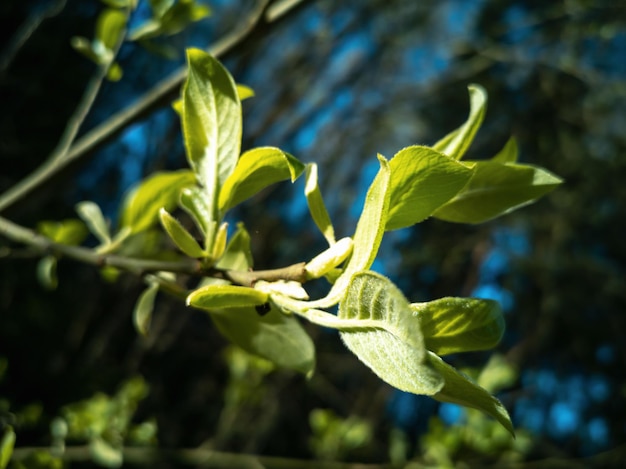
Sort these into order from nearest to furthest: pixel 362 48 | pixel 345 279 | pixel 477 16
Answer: pixel 345 279 → pixel 362 48 → pixel 477 16

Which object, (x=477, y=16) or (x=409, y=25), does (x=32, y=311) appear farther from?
(x=477, y=16)

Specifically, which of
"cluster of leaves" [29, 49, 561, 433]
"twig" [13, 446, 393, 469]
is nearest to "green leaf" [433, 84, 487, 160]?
"cluster of leaves" [29, 49, 561, 433]

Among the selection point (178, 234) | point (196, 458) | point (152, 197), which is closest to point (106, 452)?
point (196, 458)

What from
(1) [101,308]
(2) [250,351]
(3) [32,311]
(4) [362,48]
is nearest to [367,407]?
(1) [101,308]

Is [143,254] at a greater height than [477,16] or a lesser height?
greater

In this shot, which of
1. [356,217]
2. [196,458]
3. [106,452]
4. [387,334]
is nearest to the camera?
[387,334]

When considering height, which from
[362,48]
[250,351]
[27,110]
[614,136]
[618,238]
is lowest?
[618,238]

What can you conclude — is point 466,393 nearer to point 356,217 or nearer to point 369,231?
point 369,231
